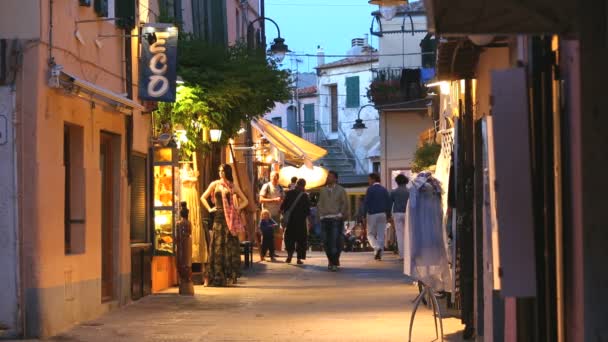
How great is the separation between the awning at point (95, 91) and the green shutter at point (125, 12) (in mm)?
1057

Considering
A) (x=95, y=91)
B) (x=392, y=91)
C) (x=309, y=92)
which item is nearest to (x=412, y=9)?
(x=392, y=91)

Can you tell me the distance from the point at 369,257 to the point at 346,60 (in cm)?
3897

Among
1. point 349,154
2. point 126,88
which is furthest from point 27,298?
point 349,154

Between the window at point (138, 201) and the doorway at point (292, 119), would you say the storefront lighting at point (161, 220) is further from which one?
the doorway at point (292, 119)

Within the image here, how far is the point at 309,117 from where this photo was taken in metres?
73.2

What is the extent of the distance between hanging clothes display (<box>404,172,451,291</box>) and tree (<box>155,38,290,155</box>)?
791cm

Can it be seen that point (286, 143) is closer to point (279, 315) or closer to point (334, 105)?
point (279, 315)

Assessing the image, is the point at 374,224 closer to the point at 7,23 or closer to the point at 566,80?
the point at 7,23

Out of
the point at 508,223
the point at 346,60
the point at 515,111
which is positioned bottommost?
the point at 508,223

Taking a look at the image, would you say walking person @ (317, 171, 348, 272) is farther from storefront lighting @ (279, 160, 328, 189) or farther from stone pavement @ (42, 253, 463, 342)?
storefront lighting @ (279, 160, 328, 189)

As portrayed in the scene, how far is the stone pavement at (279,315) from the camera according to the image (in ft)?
43.0

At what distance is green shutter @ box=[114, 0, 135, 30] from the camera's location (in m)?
16.1

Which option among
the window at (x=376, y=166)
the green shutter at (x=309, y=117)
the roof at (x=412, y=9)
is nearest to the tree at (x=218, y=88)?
the roof at (x=412, y=9)

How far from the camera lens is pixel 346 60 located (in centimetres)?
6875
